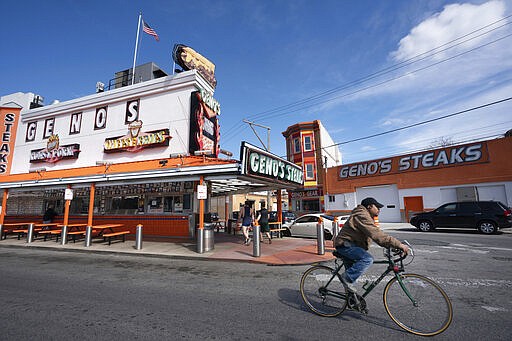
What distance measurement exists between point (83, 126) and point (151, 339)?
17.2m

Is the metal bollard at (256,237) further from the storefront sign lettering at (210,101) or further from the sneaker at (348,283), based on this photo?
the storefront sign lettering at (210,101)

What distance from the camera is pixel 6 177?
16828 mm

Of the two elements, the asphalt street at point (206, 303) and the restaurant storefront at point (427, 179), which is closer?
the asphalt street at point (206, 303)

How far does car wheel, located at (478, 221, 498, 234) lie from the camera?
519 inches

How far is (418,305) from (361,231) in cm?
118

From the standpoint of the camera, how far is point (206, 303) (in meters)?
4.41

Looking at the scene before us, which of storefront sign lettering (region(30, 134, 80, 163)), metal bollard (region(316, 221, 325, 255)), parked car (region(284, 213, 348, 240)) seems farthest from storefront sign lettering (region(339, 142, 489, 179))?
storefront sign lettering (region(30, 134, 80, 163))

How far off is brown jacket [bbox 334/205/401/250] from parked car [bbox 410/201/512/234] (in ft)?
47.3

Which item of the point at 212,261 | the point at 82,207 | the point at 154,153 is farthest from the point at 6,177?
the point at 212,261

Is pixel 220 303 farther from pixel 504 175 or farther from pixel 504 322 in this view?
pixel 504 175

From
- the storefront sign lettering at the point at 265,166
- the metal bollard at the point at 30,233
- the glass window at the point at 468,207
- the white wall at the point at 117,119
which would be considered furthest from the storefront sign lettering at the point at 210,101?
the glass window at the point at 468,207

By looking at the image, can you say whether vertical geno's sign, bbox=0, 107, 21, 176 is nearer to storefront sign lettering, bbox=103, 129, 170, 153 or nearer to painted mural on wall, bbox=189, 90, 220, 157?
storefront sign lettering, bbox=103, 129, 170, 153

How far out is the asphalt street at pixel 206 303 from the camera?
3316mm

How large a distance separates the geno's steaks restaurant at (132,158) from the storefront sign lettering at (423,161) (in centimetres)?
1494
